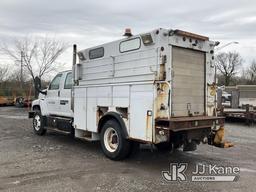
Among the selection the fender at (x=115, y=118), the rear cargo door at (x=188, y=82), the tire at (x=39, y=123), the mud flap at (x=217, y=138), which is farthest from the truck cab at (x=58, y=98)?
the mud flap at (x=217, y=138)

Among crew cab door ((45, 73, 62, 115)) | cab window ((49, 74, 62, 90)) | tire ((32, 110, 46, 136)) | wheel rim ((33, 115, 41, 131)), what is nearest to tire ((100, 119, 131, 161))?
crew cab door ((45, 73, 62, 115))

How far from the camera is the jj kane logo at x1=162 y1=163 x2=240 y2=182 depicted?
6584 mm

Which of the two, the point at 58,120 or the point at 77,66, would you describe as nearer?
the point at 77,66

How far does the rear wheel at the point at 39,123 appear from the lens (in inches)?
453

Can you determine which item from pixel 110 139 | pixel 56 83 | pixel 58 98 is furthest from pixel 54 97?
pixel 110 139

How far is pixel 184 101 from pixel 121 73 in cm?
168

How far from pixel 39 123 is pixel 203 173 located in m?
6.80

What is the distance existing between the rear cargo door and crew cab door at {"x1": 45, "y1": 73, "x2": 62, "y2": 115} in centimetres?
472

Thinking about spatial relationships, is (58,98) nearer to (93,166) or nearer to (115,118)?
(115,118)

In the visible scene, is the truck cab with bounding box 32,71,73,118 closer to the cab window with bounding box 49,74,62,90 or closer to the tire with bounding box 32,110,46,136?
the cab window with bounding box 49,74,62,90

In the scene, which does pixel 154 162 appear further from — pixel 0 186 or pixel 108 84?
pixel 0 186

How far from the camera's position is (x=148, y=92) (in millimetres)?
6980

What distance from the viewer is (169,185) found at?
6066 millimetres

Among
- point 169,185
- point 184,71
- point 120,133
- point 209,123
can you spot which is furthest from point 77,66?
point 169,185
